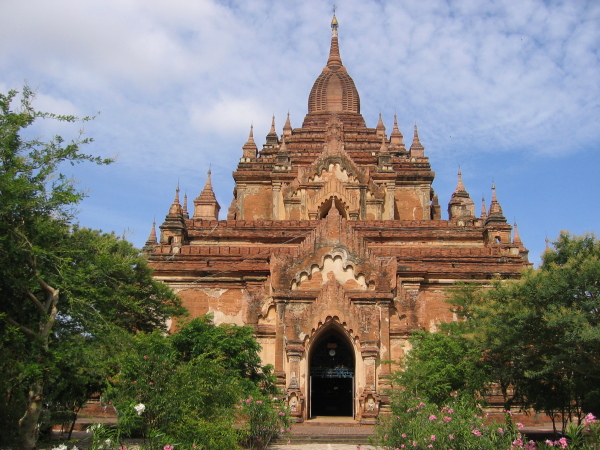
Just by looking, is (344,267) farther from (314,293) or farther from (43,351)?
(43,351)

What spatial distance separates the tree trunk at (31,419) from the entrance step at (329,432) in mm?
7076

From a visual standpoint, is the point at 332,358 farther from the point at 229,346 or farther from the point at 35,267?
the point at 35,267

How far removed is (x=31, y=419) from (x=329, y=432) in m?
10.4

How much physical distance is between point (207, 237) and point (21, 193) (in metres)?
19.5

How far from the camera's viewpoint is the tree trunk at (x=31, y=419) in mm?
15080

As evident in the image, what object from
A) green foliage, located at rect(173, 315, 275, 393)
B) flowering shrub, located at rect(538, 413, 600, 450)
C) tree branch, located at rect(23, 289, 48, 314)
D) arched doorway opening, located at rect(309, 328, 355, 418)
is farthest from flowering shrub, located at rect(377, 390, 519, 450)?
arched doorway opening, located at rect(309, 328, 355, 418)

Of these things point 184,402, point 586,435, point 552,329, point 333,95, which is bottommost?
point 586,435

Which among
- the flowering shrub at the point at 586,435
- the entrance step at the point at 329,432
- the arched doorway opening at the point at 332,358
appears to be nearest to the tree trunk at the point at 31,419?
the entrance step at the point at 329,432

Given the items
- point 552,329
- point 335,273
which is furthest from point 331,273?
point 552,329

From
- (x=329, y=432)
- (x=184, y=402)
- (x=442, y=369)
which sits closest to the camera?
(x=184, y=402)

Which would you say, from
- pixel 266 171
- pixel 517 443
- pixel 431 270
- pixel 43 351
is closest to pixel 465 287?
pixel 431 270

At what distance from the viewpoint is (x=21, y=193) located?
15.2m

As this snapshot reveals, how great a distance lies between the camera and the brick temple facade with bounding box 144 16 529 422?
25531 mm

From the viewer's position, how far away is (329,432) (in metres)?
22.6
